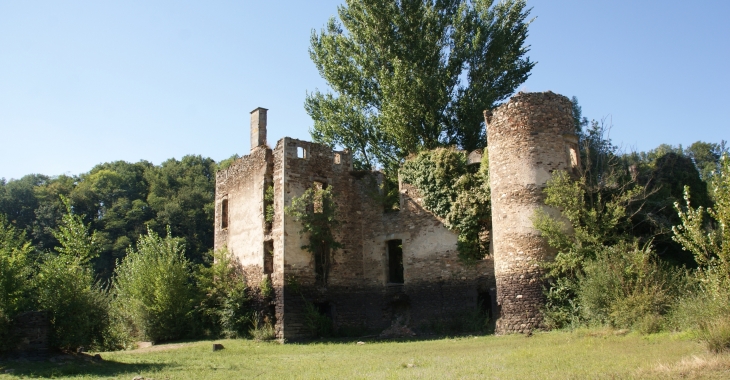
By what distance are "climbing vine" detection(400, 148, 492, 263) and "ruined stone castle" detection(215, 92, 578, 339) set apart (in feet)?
1.81

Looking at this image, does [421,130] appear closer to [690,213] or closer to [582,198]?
[582,198]

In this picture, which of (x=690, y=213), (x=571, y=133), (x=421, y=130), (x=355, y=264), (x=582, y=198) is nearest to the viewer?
(x=690, y=213)

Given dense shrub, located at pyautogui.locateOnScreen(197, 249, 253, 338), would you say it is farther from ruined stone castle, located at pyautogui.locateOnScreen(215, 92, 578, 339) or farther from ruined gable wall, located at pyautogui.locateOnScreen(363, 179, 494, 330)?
ruined gable wall, located at pyautogui.locateOnScreen(363, 179, 494, 330)

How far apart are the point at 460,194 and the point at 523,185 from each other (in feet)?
10.8

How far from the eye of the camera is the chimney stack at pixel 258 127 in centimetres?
2641

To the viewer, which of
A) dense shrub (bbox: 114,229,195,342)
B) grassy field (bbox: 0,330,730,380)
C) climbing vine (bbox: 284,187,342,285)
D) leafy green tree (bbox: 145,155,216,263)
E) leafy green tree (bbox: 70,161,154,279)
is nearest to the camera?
Result: grassy field (bbox: 0,330,730,380)

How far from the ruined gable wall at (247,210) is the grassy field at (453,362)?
623 cm

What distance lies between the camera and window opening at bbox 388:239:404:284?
82.8 ft

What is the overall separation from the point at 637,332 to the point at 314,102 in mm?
19274

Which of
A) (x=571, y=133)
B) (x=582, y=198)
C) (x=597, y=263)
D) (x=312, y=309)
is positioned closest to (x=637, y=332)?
(x=597, y=263)

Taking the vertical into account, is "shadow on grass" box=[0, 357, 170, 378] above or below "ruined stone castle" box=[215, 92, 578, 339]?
below

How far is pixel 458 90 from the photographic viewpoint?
91.6 feet

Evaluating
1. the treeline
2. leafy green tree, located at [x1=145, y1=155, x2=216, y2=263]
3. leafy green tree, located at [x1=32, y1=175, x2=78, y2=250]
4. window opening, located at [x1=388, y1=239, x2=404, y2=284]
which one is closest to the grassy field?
window opening, located at [x1=388, y1=239, x2=404, y2=284]

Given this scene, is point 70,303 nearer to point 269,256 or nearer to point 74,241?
point 74,241
